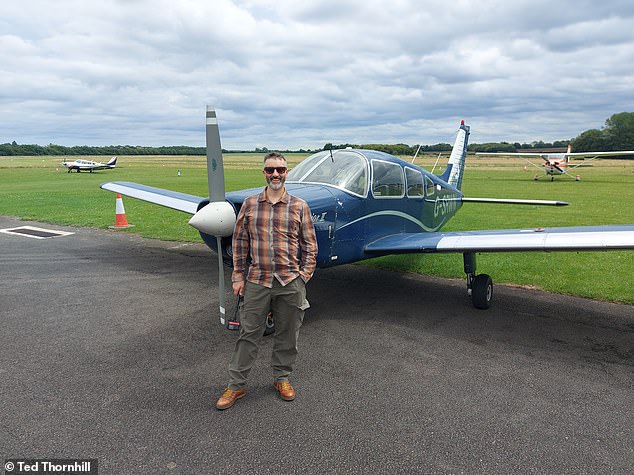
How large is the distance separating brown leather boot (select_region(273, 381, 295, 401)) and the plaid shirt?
96 centimetres

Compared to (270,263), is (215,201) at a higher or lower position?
higher

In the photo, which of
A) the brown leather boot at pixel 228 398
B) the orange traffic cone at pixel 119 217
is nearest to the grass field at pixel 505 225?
the orange traffic cone at pixel 119 217

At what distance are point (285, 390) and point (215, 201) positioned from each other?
194cm

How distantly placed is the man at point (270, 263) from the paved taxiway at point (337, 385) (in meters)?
0.49

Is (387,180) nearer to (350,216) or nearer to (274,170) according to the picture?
(350,216)

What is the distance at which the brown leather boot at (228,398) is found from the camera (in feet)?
11.8

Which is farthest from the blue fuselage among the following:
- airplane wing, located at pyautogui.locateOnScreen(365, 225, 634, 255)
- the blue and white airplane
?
airplane wing, located at pyautogui.locateOnScreen(365, 225, 634, 255)

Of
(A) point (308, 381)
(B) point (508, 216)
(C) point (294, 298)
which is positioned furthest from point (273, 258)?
(B) point (508, 216)

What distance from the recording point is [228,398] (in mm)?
3650

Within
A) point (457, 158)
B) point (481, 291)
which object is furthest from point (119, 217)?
point (481, 291)

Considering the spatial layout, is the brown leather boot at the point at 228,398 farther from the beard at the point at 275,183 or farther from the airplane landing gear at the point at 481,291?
the airplane landing gear at the point at 481,291

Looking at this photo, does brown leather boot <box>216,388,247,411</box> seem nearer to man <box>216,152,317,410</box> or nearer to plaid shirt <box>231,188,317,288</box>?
man <box>216,152,317,410</box>

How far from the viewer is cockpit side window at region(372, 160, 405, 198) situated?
656cm

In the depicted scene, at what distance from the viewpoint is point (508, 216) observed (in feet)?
51.6
